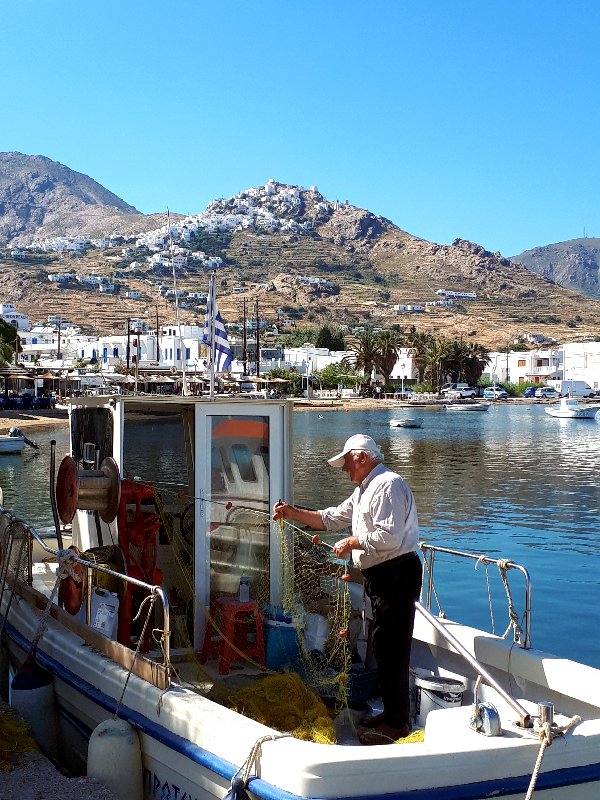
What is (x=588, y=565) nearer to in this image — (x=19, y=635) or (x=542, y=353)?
(x=19, y=635)

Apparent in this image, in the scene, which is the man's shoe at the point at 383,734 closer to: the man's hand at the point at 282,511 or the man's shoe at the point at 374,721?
the man's shoe at the point at 374,721

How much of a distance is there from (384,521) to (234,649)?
177 cm

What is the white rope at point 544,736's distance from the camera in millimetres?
4113

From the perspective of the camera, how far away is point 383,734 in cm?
552

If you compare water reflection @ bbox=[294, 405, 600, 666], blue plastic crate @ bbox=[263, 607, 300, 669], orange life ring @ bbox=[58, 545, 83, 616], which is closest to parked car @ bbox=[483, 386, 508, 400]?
water reflection @ bbox=[294, 405, 600, 666]

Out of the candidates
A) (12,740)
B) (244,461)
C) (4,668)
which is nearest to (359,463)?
(244,461)

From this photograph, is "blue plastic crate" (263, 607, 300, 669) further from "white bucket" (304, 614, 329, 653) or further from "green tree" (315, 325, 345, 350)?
"green tree" (315, 325, 345, 350)

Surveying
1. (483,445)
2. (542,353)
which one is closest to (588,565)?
(483,445)

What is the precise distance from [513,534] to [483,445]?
1321 inches

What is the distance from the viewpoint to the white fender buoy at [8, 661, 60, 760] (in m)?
6.20

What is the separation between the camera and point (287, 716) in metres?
5.62

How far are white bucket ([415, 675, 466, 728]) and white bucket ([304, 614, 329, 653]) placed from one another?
2.90ft

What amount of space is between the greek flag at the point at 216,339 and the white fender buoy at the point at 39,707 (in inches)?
126

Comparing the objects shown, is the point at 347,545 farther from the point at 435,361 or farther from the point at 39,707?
the point at 435,361
